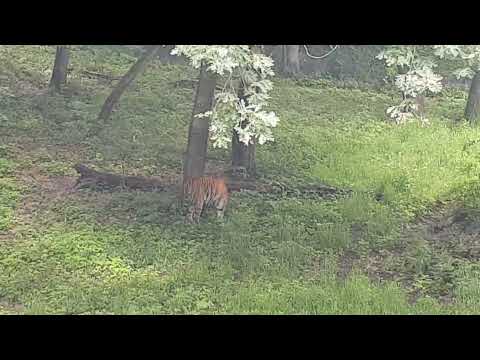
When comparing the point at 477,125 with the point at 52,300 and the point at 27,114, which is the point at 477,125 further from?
the point at 52,300

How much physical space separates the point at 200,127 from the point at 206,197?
1245mm

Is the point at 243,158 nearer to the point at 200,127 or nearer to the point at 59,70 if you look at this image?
the point at 200,127

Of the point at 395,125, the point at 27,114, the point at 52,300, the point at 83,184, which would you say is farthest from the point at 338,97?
the point at 52,300

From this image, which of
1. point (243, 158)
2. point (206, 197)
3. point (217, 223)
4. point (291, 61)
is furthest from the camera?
point (291, 61)

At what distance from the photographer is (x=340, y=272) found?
7.95m

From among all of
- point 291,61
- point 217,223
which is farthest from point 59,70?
point 291,61

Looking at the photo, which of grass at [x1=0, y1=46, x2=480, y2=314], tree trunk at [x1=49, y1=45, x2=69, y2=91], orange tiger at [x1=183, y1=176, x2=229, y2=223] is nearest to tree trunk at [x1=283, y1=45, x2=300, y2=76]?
grass at [x1=0, y1=46, x2=480, y2=314]

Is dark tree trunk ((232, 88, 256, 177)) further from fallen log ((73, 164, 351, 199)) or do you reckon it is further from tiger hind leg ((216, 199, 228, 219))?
tiger hind leg ((216, 199, 228, 219))

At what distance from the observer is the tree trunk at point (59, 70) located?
631 inches

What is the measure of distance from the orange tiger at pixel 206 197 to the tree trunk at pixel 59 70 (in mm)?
7337

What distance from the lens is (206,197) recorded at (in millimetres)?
9906

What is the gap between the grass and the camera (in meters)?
6.94
